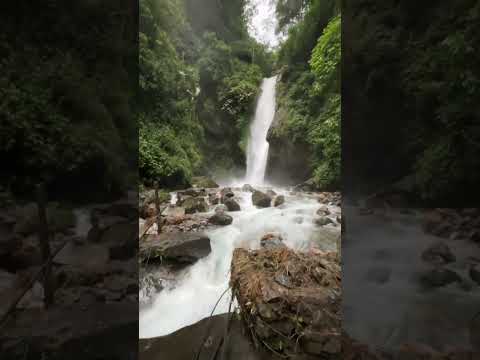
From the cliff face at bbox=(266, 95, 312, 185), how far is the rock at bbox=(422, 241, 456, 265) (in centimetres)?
225

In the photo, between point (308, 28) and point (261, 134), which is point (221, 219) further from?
point (261, 134)

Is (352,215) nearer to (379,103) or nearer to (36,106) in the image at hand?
(379,103)

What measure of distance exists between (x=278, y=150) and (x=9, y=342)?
4307mm

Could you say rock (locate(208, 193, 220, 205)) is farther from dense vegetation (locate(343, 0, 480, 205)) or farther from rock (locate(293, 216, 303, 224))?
dense vegetation (locate(343, 0, 480, 205))

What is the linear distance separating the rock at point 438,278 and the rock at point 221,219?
1.71 meters

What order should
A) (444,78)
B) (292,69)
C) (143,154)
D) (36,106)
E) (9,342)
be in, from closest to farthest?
(9,342)
(444,78)
(36,106)
(143,154)
(292,69)

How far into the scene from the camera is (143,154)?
2857 mm

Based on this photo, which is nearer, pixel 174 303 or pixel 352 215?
pixel 352 215

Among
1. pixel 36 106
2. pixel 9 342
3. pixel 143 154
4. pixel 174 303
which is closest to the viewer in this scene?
pixel 9 342

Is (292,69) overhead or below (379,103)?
overhead

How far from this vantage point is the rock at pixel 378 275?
3.23 feet

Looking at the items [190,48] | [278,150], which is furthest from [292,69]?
[190,48]

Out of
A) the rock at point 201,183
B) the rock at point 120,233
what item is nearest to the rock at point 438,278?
the rock at point 120,233

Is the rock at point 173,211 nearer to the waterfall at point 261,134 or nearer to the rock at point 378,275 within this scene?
the rock at point 378,275
